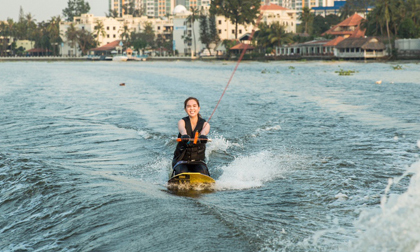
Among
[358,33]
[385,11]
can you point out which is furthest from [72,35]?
[385,11]

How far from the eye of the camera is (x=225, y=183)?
376 inches

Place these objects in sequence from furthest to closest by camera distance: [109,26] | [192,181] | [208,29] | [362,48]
A: 1. [109,26]
2. [208,29]
3. [362,48]
4. [192,181]

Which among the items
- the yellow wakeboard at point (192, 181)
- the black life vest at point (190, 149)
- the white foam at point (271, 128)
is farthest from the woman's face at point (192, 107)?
the white foam at point (271, 128)

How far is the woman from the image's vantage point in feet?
30.0

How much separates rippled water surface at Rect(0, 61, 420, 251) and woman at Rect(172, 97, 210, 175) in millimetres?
509

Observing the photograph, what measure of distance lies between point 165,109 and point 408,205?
62.0 feet

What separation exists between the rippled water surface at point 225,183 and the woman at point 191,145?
1.67ft

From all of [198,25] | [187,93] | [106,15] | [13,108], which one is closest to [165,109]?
[13,108]

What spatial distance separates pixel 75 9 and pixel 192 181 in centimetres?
19704

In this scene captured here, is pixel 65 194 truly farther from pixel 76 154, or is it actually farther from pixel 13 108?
pixel 13 108

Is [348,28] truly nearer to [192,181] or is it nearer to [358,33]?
[358,33]

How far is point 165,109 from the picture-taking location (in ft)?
76.2

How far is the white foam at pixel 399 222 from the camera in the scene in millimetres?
4715

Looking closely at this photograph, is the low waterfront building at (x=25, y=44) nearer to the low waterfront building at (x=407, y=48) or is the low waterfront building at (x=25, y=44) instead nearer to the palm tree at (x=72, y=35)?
the palm tree at (x=72, y=35)
